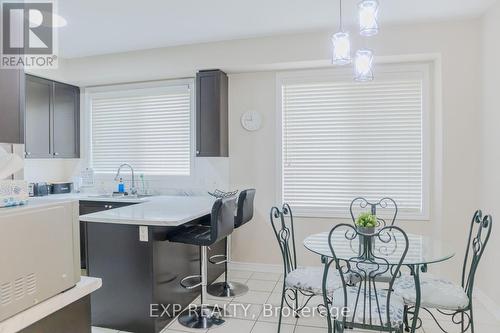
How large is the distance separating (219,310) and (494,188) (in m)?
2.63

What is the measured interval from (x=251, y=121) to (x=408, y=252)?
236 centimetres

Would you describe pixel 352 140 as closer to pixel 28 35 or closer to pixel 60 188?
pixel 28 35

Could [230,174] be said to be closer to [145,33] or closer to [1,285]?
[145,33]

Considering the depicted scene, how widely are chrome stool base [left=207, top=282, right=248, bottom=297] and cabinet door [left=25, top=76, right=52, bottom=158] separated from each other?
2719mm

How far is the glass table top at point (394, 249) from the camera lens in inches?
85.3

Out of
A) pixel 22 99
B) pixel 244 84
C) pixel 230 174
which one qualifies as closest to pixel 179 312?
pixel 230 174

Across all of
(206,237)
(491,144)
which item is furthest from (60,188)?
(491,144)

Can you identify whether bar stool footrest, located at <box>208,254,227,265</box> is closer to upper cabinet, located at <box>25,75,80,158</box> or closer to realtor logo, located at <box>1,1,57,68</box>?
realtor logo, located at <box>1,1,57,68</box>

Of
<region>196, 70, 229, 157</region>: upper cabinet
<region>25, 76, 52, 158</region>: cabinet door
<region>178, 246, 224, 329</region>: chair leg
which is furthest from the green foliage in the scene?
<region>25, 76, 52, 158</region>: cabinet door

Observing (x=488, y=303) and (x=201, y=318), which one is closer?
(x=201, y=318)

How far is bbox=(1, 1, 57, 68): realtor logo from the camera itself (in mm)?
1257

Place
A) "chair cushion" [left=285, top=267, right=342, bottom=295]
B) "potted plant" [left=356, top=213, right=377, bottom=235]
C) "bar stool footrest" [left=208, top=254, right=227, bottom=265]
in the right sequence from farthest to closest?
"bar stool footrest" [left=208, top=254, right=227, bottom=265] → "chair cushion" [left=285, top=267, right=342, bottom=295] → "potted plant" [left=356, top=213, right=377, bottom=235]

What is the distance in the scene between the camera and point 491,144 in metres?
3.06

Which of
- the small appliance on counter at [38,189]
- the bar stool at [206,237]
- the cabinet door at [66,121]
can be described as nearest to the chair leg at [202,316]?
the bar stool at [206,237]
